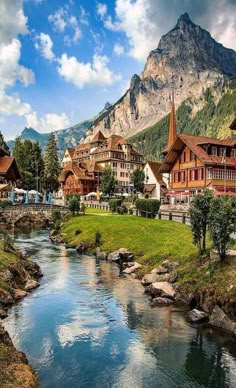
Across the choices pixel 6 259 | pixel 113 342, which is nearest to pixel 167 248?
pixel 6 259

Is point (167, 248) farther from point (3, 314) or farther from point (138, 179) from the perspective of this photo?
point (138, 179)

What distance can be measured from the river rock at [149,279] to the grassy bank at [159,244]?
210 cm

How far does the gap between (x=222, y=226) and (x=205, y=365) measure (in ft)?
33.7

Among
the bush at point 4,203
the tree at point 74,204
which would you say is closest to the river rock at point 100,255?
the tree at point 74,204

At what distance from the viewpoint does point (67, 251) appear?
45.8 meters

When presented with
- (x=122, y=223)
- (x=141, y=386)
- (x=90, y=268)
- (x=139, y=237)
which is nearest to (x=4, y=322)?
(x=141, y=386)

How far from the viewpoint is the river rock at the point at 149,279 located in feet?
96.5

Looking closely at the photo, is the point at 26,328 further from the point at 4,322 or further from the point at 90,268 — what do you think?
the point at 90,268

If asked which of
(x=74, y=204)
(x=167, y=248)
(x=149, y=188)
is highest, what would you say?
(x=149, y=188)

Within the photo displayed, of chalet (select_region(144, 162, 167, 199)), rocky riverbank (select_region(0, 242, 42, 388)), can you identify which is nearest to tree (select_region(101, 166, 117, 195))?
chalet (select_region(144, 162, 167, 199))

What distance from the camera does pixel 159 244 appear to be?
38250mm

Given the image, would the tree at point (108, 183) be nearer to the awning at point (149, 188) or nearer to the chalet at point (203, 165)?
the awning at point (149, 188)

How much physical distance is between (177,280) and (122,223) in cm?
2339

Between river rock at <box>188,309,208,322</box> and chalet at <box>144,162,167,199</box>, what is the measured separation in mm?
84788
